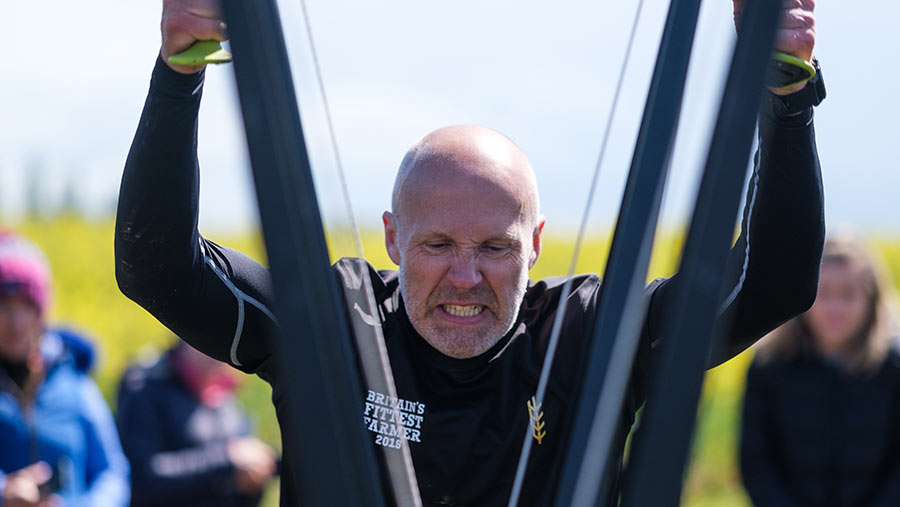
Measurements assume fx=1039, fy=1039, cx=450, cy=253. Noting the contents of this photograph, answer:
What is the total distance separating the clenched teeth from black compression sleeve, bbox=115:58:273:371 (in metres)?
0.34

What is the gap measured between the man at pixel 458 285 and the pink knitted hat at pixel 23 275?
189 centimetres

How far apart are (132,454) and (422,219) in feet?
9.74

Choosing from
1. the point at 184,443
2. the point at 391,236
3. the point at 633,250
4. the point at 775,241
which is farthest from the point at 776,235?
the point at 184,443

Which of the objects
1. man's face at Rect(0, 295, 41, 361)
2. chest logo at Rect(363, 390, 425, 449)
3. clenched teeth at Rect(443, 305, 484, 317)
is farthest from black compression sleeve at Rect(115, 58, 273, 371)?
man's face at Rect(0, 295, 41, 361)

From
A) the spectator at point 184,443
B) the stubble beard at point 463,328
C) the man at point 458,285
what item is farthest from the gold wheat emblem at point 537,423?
the spectator at point 184,443

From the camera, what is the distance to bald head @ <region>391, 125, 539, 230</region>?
200cm

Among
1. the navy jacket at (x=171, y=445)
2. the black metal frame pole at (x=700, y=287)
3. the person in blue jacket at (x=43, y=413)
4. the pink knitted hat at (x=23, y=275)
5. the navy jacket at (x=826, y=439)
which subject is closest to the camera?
the black metal frame pole at (x=700, y=287)

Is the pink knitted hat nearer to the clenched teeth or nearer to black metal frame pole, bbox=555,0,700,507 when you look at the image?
the clenched teeth

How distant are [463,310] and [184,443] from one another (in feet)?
9.47

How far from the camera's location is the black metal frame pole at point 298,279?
1166 millimetres

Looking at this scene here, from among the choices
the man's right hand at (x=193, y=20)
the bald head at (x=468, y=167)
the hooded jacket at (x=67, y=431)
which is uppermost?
the man's right hand at (x=193, y=20)

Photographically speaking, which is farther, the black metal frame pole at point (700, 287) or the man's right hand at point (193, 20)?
the man's right hand at point (193, 20)

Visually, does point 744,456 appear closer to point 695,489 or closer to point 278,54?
point 278,54

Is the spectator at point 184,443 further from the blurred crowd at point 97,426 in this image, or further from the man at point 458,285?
the man at point 458,285
